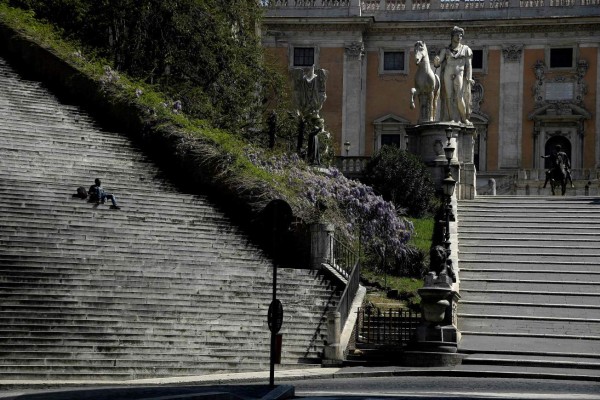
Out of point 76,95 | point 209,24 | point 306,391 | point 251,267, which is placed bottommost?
point 306,391

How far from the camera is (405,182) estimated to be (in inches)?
1523

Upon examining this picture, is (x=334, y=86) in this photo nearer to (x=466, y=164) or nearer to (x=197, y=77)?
(x=197, y=77)

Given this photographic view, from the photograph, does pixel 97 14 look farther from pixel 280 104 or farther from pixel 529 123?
pixel 529 123

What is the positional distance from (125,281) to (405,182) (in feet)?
51.5

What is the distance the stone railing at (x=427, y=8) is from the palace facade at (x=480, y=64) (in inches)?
2.1

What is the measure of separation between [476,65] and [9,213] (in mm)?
46541

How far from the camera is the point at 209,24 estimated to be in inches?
1702

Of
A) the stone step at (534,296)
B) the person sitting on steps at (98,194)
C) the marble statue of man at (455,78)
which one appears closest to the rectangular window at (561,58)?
the marble statue of man at (455,78)

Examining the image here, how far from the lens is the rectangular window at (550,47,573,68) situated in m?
69.2

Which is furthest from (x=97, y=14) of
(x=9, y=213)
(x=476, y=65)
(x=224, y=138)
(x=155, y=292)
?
(x=476, y=65)

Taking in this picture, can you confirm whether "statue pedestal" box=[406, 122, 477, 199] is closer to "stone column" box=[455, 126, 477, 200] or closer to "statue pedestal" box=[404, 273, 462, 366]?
"stone column" box=[455, 126, 477, 200]

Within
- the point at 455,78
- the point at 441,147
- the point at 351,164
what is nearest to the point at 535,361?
the point at 441,147

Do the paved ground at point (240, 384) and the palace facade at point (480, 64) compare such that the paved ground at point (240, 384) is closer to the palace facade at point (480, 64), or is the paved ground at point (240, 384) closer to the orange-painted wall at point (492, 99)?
the palace facade at point (480, 64)

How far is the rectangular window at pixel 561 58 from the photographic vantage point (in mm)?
69188
